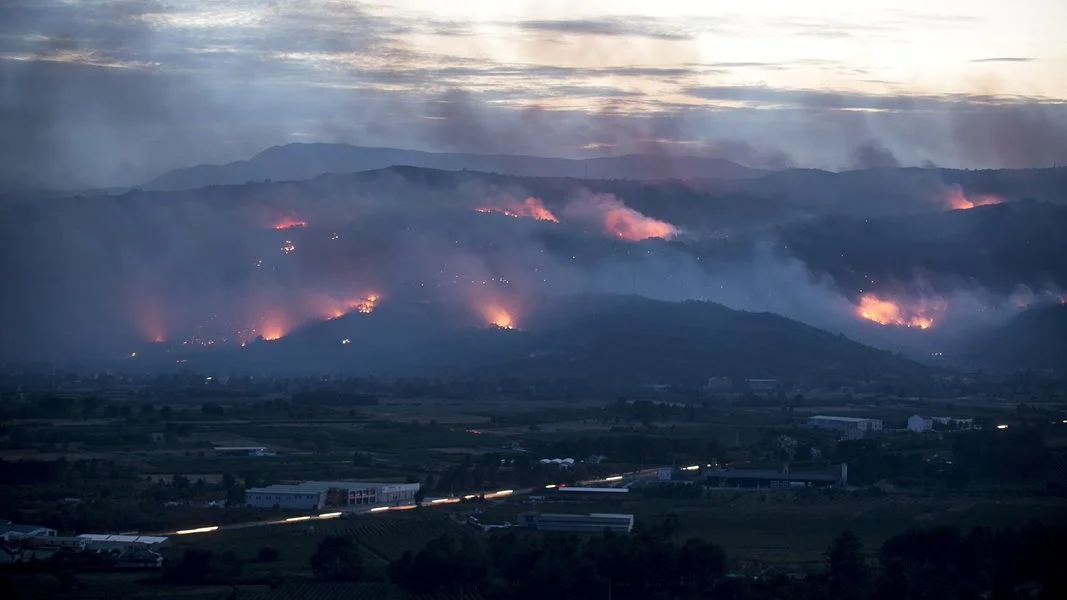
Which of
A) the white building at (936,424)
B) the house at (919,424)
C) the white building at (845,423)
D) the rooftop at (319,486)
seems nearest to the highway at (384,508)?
the rooftop at (319,486)

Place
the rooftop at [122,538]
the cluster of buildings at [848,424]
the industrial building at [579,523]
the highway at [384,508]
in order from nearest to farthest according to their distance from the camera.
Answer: the rooftop at [122,538] < the industrial building at [579,523] < the highway at [384,508] < the cluster of buildings at [848,424]

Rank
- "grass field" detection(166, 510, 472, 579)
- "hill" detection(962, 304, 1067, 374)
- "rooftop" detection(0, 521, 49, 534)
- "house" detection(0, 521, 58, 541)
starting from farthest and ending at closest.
A: "hill" detection(962, 304, 1067, 374) → "rooftop" detection(0, 521, 49, 534) → "house" detection(0, 521, 58, 541) → "grass field" detection(166, 510, 472, 579)

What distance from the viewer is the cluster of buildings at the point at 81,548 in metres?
39.5

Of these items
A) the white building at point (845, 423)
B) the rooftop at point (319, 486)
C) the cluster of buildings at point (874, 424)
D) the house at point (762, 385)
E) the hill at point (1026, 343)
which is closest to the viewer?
the rooftop at point (319, 486)

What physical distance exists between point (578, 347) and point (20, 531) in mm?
62828

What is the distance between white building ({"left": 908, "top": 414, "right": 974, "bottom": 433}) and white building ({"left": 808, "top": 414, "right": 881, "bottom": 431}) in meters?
1.36

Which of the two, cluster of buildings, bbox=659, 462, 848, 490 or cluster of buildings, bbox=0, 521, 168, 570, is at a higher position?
cluster of buildings, bbox=0, 521, 168, 570

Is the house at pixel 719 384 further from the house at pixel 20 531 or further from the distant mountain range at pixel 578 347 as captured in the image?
the house at pixel 20 531

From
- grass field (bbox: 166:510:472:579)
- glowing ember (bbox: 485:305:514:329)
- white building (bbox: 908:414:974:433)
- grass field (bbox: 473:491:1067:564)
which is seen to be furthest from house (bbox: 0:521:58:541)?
glowing ember (bbox: 485:305:514:329)

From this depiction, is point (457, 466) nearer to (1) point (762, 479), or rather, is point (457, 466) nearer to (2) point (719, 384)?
(1) point (762, 479)

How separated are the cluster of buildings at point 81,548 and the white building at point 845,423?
3400 cm

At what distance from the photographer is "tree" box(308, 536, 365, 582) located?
38625 millimetres

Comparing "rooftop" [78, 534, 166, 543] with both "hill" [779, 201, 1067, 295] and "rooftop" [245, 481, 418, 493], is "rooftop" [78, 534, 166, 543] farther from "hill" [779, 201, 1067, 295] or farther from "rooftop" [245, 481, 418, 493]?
"hill" [779, 201, 1067, 295]

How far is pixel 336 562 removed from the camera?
3897cm
